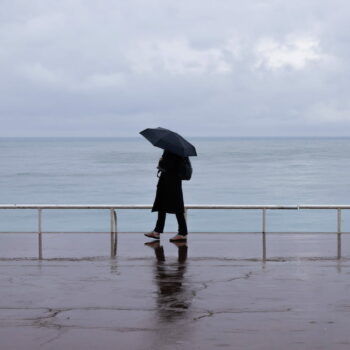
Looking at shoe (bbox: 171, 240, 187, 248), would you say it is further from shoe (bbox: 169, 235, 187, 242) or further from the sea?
the sea

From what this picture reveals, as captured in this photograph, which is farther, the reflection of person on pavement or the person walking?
the person walking

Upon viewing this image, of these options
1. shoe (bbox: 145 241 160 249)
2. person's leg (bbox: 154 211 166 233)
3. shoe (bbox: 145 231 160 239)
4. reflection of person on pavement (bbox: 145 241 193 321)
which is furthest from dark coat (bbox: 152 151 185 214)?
reflection of person on pavement (bbox: 145 241 193 321)

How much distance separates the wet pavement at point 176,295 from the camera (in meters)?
7.59

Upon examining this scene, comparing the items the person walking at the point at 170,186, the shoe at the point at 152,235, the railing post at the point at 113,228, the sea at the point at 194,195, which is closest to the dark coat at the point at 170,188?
the person walking at the point at 170,186

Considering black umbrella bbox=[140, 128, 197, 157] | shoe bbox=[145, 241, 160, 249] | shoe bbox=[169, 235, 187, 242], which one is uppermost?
black umbrella bbox=[140, 128, 197, 157]

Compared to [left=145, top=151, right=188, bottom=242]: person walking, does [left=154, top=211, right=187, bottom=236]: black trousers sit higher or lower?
lower

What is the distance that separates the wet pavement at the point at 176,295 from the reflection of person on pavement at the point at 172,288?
11 mm

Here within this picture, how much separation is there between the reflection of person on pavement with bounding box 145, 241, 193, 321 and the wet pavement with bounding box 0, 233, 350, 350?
0.04 ft

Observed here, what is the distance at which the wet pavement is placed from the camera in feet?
24.9

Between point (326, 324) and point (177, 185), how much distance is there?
20.4ft

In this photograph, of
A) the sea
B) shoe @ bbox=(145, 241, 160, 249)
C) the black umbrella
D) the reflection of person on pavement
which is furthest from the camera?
the sea

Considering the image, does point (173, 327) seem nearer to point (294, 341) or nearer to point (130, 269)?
point (294, 341)

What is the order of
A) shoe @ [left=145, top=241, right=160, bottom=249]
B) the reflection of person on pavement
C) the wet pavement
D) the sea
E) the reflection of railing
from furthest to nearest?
1. the sea
2. the reflection of railing
3. shoe @ [left=145, top=241, right=160, bottom=249]
4. the reflection of person on pavement
5. the wet pavement

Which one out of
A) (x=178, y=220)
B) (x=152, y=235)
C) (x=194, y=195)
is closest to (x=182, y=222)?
(x=178, y=220)
